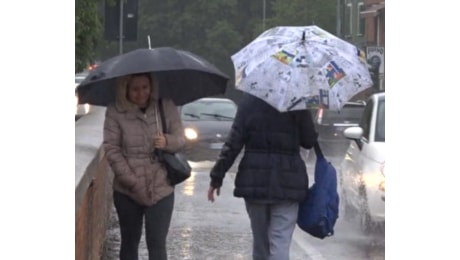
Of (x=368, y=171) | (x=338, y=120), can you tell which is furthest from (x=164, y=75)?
(x=338, y=120)

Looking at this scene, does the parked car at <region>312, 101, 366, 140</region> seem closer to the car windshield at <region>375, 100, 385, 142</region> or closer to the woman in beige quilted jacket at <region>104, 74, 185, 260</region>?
the car windshield at <region>375, 100, 385, 142</region>

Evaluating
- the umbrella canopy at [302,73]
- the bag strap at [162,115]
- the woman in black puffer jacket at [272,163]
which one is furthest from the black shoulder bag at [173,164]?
the umbrella canopy at [302,73]

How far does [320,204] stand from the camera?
741 centimetres

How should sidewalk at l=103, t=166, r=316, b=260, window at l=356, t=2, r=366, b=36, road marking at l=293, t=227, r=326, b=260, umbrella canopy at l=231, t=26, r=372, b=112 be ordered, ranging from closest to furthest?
umbrella canopy at l=231, t=26, r=372, b=112 < sidewalk at l=103, t=166, r=316, b=260 < road marking at l=293, t=227, r=326, b=260 < window at l=356, t=2, r=366, b=36

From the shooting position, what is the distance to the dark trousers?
24.5ft

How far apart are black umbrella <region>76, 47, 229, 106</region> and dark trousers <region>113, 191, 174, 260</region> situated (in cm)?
67

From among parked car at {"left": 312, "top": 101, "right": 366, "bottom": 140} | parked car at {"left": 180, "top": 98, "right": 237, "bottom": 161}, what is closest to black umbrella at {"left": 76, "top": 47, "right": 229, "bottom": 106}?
parked car at {"left": 180, "top": 98, "right": 237, "bottom": 161}

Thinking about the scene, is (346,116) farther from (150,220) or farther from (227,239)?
(150,220)

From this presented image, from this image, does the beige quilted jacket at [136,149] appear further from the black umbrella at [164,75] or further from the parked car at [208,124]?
the parked car at [208,124]
